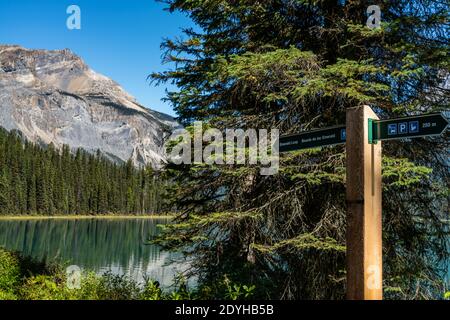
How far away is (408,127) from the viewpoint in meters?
4.22

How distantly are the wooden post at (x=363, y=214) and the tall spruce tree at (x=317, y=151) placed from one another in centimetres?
296

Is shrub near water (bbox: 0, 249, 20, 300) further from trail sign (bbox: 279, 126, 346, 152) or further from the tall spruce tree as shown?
trail sign (bbox: 279, 126, 346, 152)

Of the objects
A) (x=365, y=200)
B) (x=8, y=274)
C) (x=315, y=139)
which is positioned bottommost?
(x=8, y=274)

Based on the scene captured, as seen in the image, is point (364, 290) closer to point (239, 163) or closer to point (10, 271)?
point (239, 163)

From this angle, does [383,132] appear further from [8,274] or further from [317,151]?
[8,274]

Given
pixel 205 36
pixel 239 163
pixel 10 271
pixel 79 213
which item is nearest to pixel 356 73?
pixel 239 163

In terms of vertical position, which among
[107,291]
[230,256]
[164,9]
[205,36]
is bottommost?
[107,291]

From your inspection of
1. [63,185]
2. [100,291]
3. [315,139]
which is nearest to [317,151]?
[315,139]

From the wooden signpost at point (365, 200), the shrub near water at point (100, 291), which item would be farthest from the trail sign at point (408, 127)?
the shrub near water at point (100, 291)

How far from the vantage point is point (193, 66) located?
10.8 metres

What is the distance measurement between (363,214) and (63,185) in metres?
110

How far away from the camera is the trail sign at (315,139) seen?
465cm

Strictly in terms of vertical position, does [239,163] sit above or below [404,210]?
above

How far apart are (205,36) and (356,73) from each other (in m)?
3.84
